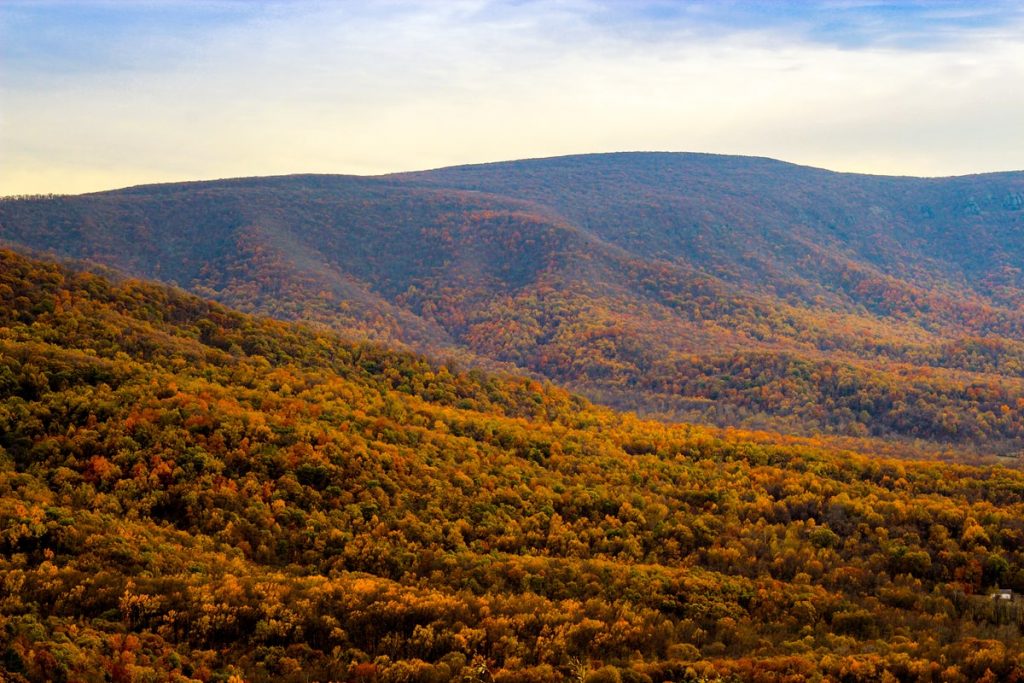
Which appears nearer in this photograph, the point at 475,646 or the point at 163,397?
the point at 475,646

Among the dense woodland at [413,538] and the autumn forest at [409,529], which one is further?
the autumn forest at [409,529]

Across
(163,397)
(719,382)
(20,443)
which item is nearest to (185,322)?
(163,397)

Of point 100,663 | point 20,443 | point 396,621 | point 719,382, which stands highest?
point 20,443

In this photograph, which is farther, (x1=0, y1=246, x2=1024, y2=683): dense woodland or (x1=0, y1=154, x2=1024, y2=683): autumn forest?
(x1=0, y1=154, x2=1024, y2=683): autumn forest

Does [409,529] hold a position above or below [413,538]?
above

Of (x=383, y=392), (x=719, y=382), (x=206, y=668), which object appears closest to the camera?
(x=206, y=668)

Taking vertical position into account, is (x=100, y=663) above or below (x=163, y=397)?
below

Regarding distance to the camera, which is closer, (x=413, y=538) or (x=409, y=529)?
(x=413, y=538)

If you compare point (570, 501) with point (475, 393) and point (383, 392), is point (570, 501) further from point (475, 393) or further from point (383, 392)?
point (475, 393)
